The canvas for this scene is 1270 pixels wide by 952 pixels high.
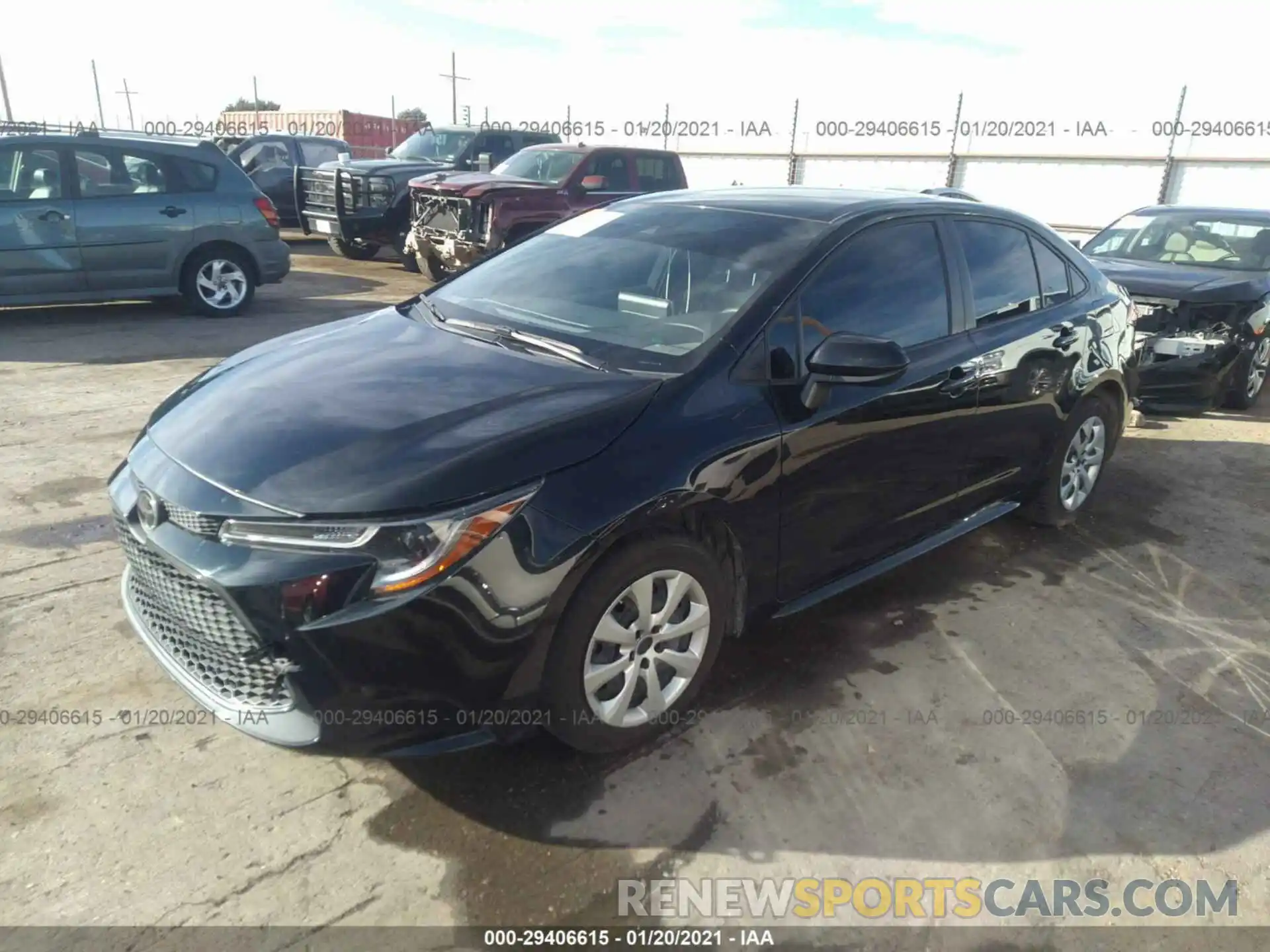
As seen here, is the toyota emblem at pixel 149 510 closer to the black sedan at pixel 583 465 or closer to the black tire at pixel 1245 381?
the black sedan at pixel 583 465

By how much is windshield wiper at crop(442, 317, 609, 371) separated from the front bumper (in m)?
0.76

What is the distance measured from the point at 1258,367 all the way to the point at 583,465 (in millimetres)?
7088

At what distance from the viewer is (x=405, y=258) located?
12.3 metres

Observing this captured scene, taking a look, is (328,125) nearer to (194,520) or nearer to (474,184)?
(474,184)

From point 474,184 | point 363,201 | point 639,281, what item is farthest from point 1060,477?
point 363,201

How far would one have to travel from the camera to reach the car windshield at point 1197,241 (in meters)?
7.48

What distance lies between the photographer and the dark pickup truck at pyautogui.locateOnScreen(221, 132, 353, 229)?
1520 centimetres

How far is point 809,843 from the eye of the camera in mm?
2504

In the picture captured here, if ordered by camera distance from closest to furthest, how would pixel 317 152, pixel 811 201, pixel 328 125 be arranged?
1. pixel 811 201
2. pixel 317 152
3. pixel 328 125

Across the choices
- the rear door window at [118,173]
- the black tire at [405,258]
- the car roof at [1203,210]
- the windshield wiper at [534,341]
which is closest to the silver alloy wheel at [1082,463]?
the windshield wiper at [534,341]

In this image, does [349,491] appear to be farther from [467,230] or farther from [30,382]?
[467,230]

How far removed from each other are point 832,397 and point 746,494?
1.76 feet

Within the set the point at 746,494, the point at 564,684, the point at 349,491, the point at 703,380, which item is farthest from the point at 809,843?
the point at 349,491

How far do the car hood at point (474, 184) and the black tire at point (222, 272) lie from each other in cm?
223
